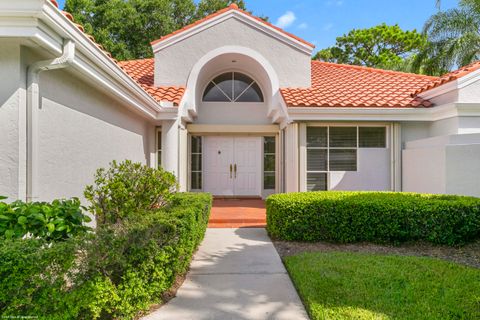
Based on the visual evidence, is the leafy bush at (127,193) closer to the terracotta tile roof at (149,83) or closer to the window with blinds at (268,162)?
the terracotta tile roof at (149,83)

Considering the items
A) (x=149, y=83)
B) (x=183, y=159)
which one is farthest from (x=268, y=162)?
(x=149, y=83)

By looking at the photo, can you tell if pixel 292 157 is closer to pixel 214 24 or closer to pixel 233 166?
pixel 233 166

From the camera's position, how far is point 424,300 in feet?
13.0

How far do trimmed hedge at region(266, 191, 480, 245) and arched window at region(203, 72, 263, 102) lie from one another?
730 cm

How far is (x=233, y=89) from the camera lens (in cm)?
1338

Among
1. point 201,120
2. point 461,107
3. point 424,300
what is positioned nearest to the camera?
point 424,300

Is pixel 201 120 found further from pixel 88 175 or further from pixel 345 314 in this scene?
pixel 345 314

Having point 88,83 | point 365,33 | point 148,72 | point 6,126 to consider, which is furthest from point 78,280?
point 365,33

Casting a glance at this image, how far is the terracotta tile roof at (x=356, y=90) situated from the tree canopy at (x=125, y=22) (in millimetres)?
17605

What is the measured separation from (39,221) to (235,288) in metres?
2.78

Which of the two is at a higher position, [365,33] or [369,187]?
[365,33]

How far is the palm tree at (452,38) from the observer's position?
47.6 ft

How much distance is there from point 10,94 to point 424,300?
6273 mm

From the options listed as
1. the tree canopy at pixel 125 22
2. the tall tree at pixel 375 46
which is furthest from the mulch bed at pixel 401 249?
the tall tree at pixel 375 46
